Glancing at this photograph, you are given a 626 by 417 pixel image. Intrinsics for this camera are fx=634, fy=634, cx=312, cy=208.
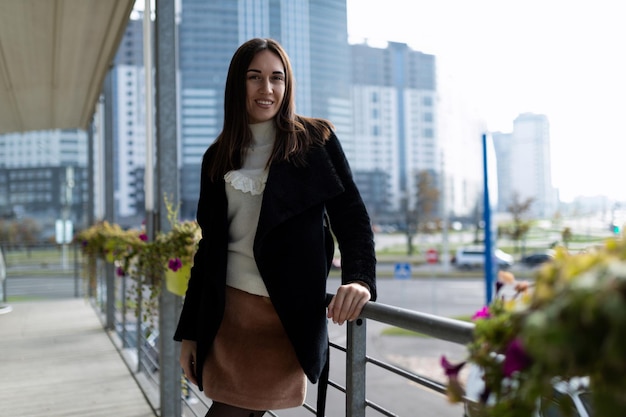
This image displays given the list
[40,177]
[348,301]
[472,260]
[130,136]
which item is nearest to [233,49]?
[130,136]

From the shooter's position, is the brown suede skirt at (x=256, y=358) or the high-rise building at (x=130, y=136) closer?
the brown suede skirt at (x=256, y=358)

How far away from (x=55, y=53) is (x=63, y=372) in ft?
7.47

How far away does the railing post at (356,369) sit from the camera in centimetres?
131

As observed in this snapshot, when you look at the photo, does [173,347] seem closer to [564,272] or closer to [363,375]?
[363,375]

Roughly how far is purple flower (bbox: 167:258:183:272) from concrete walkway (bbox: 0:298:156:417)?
786 mm

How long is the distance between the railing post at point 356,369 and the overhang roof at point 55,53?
8.70 feet

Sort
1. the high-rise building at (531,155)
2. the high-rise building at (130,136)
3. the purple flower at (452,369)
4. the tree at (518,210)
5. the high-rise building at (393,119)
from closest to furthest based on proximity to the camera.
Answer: the purple flower at (452,369)
the high-rise building at (531,155)
the tree at (518,210)
the high-rise building at (130,136)
the high-rise building at (393,119)

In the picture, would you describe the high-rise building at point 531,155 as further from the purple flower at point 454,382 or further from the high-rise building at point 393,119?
the purple flower at point 454,382

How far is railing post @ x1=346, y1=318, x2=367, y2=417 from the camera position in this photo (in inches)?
51.6

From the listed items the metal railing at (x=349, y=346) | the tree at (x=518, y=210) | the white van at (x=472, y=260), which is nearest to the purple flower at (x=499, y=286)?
the metal railing at (x=349, y=346)

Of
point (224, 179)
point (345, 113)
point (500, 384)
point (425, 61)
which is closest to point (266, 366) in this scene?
point (224, 179)

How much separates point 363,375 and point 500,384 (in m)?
0.82

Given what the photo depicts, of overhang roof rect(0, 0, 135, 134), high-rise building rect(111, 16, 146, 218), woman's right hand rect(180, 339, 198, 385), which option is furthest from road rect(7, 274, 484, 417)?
high-rise building rect(111, 16, 146, 218)

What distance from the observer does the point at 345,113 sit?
4856cm
